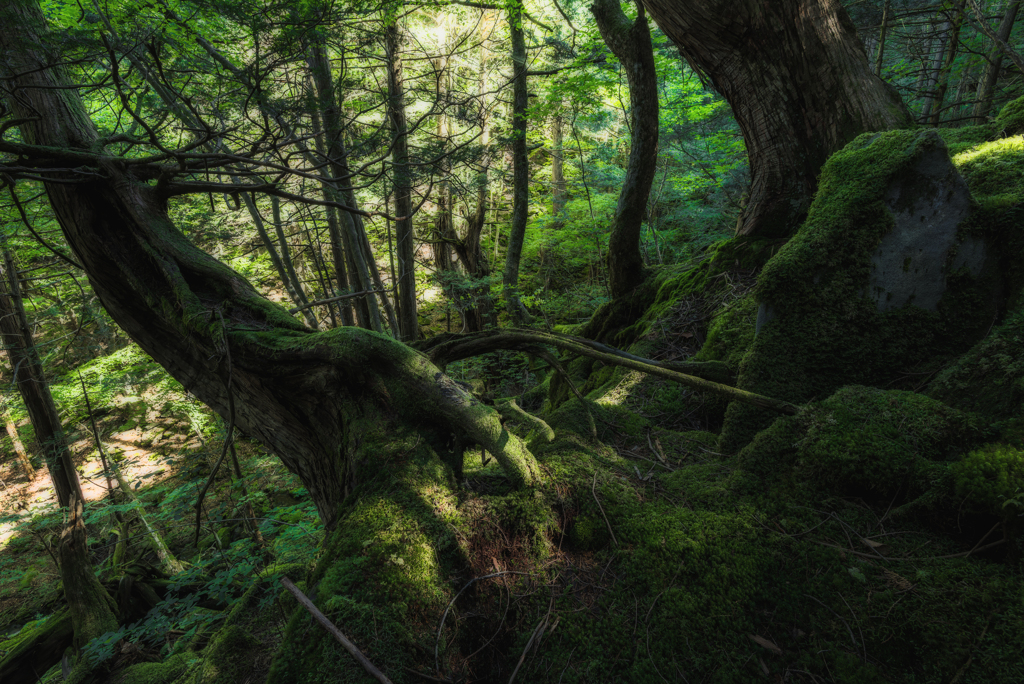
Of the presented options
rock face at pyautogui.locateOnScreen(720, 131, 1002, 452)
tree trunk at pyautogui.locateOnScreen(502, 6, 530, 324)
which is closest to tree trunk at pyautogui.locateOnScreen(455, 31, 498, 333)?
tree trunk at pyautogui.locateOnScreen(502, 6, 530, 324)

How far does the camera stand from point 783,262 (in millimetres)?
2666

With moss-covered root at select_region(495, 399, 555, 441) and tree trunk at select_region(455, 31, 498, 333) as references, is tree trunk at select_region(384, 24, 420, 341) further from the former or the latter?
moss-covered root at select_region(495, 399, 555, 441)

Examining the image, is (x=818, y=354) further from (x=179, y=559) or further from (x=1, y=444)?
(x=1, y=444)

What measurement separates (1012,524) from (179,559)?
41.3ft

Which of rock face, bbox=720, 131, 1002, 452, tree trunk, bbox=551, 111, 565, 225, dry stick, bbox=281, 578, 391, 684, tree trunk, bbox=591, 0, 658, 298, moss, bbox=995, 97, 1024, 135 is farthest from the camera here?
tree trunk, bbox=551, 111, 565, 225

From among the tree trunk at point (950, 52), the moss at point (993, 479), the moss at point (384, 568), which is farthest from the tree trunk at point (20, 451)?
the tree trunk at point (950, 52)

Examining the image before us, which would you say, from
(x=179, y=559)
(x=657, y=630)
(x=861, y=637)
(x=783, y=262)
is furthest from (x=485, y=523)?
(x=179, y=559)

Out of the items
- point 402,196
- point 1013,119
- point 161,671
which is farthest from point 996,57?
point 161,671

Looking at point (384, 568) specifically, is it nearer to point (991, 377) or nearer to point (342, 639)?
point (342, 639)

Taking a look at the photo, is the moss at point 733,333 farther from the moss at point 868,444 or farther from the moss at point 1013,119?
the moss at point 1013,119

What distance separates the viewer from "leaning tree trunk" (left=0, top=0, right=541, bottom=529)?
97.4 inches

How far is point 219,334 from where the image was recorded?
2590 millimetres

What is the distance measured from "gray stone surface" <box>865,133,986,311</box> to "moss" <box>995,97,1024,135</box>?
1.14 m

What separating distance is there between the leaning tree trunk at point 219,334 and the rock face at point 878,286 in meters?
1.72
